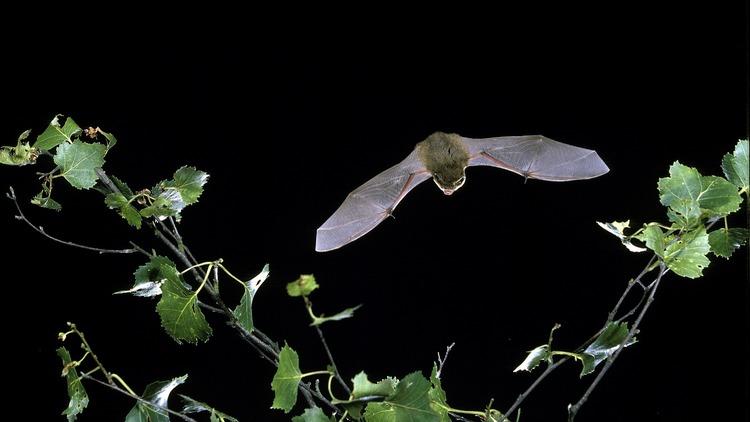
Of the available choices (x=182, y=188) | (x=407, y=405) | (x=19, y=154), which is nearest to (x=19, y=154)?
(x=19, y=154)

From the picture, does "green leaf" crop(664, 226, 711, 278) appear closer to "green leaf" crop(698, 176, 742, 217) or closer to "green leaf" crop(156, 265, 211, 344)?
"green leaf" crop(698, 176, 742, 217)

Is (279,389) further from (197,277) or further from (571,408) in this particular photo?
(571,408)

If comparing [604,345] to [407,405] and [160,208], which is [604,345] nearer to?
[407,405]

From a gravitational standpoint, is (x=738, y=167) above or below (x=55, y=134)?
below

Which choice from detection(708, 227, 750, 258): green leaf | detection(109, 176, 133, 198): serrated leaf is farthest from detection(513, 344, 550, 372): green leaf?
detection(109, 176, 133, 198): serrated leaf

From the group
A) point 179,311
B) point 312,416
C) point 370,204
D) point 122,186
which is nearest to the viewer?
point 312,416

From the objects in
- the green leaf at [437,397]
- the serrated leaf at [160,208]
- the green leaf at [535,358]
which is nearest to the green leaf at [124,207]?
the serrated leaf at [160,208]
